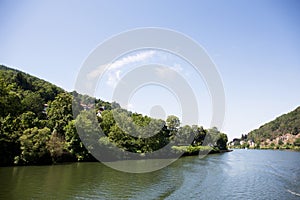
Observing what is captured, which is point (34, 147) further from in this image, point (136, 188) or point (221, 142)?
point (221, 142)

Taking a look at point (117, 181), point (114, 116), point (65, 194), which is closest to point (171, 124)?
point (114, 116)

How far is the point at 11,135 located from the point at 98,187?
69.5 feet

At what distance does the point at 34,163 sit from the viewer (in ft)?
123

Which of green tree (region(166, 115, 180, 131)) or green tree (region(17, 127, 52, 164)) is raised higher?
green tree (region(166, 115, 180, 131))

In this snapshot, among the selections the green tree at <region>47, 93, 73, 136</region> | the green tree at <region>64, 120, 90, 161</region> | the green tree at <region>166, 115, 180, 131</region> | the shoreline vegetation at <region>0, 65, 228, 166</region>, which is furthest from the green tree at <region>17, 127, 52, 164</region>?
the green tree at <region>166, 115, 180, 131</region>

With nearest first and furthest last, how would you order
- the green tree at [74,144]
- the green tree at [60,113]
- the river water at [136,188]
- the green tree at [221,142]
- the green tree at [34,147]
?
the river water at [136,188]
the green tree at [34,147]
the green tree at [74,144]
the green tree at [60,113]
the green tree at [221,142]

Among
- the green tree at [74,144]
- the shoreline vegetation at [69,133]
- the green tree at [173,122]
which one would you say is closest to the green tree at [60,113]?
the shoreline vegetation at [69,133]

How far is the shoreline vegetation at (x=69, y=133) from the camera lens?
1428 inches

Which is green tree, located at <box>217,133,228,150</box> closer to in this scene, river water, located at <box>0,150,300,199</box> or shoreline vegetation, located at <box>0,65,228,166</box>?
shoreline vegetation, located at <box>0,65,228,166</box>

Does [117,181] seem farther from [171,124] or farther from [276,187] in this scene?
[171,124]

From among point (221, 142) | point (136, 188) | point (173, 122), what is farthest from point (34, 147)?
point (221, 142)

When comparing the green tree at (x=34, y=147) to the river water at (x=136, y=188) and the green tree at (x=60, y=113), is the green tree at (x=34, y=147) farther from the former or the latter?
the green tree at (x=60, y=113)

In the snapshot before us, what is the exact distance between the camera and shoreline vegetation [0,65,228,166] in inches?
1428

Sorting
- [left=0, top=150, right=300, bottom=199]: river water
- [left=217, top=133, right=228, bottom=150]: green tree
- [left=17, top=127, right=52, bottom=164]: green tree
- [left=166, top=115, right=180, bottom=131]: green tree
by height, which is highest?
[left=166, top=115, right=180, bottom=131]: green tree
